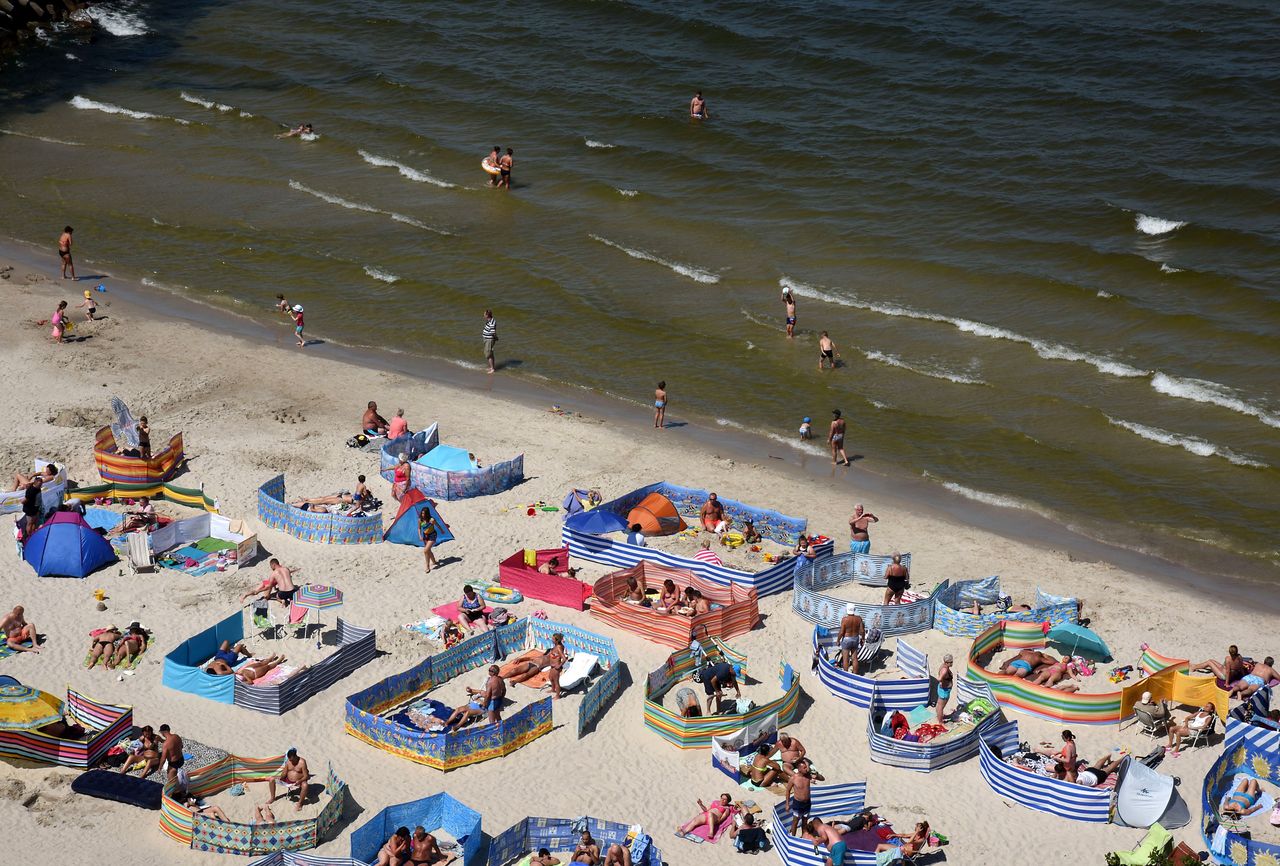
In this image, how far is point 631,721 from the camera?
21234mm

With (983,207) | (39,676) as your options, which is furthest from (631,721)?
(983,207)

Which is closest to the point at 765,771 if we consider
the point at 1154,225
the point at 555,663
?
the point at 555,663

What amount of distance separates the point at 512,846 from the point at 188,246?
29.2m

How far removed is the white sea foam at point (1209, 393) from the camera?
32.8 metres

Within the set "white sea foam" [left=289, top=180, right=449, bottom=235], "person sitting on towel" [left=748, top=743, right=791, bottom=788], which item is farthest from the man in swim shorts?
"white sea foam" [left=289, top=180, right=449, bottom=235]

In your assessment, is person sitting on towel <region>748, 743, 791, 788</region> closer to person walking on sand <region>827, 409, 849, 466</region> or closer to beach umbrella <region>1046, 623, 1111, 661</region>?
beach umbrella <region>1046, 623, 1111, 661</region>

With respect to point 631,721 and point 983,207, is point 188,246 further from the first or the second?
point 631,721

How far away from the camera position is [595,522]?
26.2m

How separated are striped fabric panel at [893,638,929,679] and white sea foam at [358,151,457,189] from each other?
2884cm

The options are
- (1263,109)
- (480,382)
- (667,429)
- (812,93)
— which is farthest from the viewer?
(812,93)

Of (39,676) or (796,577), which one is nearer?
(39,676)

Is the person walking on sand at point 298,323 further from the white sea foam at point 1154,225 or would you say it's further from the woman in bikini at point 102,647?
the white sea foam at point 1154,225

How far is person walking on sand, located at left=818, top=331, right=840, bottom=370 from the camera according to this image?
34719 mm

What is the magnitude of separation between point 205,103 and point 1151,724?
4453 cm
